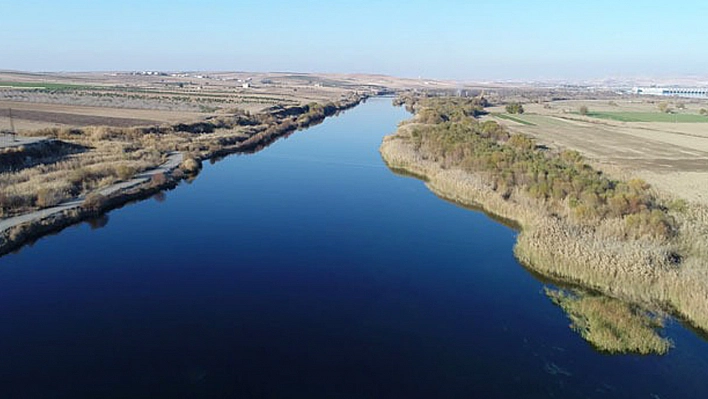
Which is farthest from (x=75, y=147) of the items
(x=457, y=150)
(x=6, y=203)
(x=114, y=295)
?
(x=457, y=150)

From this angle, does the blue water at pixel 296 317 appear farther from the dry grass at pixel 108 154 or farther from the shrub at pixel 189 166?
the shrub at pixel 189 166

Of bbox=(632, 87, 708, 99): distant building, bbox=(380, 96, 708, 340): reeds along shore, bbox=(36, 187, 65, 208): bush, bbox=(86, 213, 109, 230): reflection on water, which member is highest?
bbox=(632, 87, 708, 99): distant building

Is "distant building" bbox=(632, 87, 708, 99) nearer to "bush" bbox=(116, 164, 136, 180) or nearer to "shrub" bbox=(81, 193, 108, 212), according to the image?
"bush" bbox=(116, 164, 136, 180)

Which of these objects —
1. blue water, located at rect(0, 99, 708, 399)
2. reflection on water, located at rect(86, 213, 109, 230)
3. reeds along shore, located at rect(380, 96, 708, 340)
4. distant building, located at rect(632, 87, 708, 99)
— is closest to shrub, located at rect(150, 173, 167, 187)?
blue water, located at rect(0, 99, 708, 399)

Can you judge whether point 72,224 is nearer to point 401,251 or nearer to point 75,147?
point 401,251

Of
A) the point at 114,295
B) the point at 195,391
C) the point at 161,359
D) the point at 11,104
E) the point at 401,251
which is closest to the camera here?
the point at 195,391

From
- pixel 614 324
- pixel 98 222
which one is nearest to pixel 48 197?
pixel 98 222
